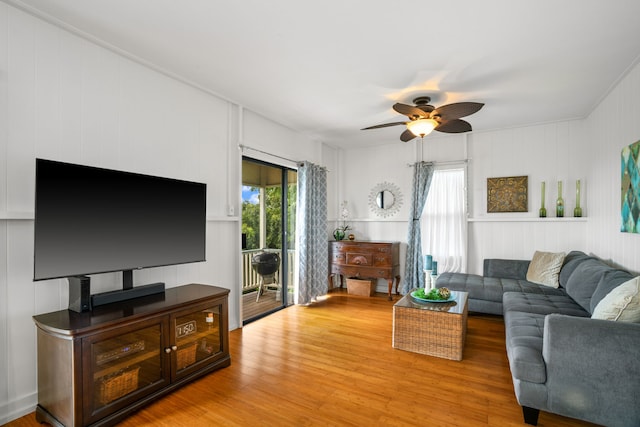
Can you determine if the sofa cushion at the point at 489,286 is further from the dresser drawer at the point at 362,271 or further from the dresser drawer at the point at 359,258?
the dresser drawer at the point at 359,258

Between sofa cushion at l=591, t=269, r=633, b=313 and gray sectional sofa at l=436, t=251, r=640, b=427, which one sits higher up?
sofa cushion at l=591, t=269, r=633, b=313

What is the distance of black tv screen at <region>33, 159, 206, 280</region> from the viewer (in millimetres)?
2016

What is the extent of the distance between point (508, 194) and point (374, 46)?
11.4 ft

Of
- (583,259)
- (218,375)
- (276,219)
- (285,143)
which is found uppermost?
(285,143)

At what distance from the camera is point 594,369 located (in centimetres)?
187

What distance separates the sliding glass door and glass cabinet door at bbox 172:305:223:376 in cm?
131

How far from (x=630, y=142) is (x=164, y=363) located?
4.36 meters

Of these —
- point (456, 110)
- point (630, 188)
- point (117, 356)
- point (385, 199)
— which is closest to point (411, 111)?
point (456, 110)

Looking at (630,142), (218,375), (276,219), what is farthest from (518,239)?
(218,375)

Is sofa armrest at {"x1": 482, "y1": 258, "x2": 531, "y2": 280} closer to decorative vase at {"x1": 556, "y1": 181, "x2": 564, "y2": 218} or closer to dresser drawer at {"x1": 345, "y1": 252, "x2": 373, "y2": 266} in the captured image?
decorative vase at {"x1": 556, "y1": 181, "x2": 564, "y2": 218}

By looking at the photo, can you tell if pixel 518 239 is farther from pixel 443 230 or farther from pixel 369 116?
pixel 369 116

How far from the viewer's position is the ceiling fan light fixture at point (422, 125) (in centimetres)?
336

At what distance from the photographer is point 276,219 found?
4770mm

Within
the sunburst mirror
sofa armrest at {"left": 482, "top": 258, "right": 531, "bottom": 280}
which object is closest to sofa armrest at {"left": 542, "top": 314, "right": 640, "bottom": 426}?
sofa armrest at {"left": 482, "top": 258, "right": 531, "bottom": 280}
